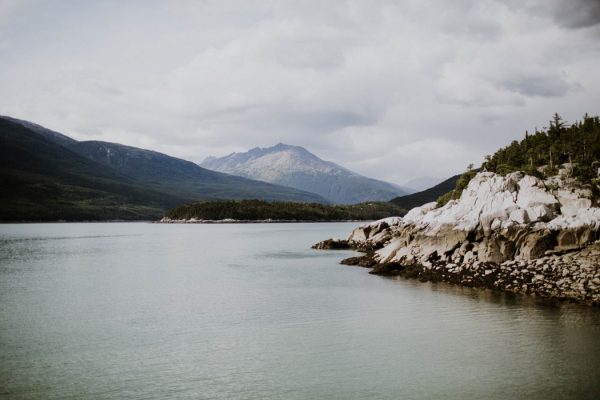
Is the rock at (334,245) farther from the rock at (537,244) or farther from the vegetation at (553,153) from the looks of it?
the rock at (537,244)

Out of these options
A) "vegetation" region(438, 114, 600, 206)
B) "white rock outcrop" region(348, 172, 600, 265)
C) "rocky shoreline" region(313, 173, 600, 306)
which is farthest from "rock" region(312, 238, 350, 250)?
"white rock outcrop" region(348, 172, 600, 265)

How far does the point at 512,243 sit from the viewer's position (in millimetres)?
46469

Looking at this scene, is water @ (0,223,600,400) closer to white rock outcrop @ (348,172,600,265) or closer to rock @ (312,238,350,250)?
white rock outcrop @ (348,172,600,265)

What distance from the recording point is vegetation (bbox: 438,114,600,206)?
69312mm

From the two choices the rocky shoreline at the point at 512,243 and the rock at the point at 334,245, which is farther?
the rock at the point at 334,245

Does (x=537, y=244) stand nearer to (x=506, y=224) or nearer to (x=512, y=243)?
(x=512, y=243)

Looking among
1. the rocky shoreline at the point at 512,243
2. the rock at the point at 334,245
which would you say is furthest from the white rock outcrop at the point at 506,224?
the rock at the point at 334,245

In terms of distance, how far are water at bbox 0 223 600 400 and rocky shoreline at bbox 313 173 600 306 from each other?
9.87ft

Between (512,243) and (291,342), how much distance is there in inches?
1129

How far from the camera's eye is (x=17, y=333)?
3073 cm

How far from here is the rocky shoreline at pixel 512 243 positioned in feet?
132

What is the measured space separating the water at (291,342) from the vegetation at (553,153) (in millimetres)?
34662

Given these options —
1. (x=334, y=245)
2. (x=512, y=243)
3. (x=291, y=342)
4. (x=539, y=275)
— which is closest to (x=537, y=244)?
(x=512, y=243)

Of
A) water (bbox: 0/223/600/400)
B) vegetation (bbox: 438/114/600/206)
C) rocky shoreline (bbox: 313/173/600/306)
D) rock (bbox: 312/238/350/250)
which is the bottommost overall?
water (bbox: 0/223/600/400)
